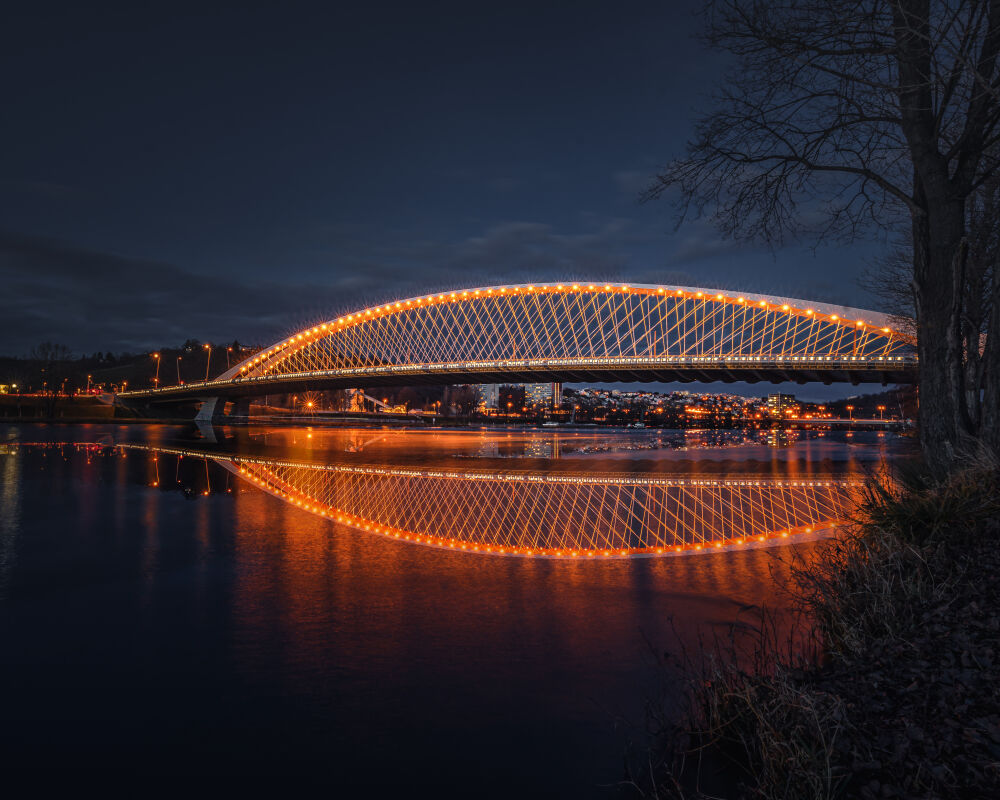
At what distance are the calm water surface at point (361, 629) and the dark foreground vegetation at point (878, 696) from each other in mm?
650

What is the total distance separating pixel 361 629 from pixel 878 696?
4.83 metres

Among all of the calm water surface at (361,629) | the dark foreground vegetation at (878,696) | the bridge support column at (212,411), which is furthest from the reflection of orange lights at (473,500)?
the bridge support column at (212,411)

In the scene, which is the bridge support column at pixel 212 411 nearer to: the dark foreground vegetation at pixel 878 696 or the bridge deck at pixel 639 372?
the bridge deck at pixel 639 372

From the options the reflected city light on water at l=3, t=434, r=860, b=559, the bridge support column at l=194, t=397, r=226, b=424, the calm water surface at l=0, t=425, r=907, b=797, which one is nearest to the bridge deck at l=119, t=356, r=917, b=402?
the bridge support column at l=194, t=397, r=226, b=424

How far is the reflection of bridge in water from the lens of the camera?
12.0m

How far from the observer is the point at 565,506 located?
16141mm

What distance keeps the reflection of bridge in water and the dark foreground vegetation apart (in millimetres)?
4464

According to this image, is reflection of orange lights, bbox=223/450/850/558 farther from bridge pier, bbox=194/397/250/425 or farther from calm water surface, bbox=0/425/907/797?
bridge pier, bbox=194/397/250/425

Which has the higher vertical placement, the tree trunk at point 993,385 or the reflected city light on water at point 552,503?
the tree trunk at point 993,385

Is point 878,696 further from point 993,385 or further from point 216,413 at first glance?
point 216,413

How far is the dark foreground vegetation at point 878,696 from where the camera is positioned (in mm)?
3523

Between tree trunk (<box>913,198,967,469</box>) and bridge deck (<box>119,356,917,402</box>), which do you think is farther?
bridge deck (<box>119,356,917,402</box>)

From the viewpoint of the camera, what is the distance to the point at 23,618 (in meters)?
7.11

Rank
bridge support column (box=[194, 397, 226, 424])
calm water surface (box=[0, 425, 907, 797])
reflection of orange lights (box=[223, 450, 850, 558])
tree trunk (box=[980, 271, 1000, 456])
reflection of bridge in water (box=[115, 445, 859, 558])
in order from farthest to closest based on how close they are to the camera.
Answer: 1. bridge support column (box=[194, 397, 226, 424])
2. reflection of bridge in water (box=[115, 445, 859, 558])
3. reflection of orange lights (box=[223, 450, 850, 558])
4. tree trunk (box=[980, 271, 1000, 456])
5. calm water surface (box=[0, 425, 907, 797])
